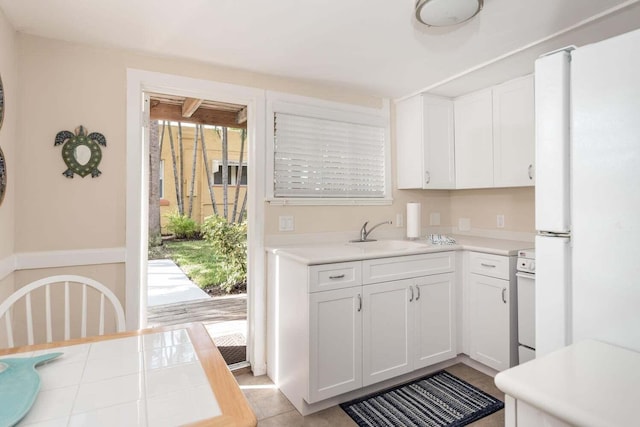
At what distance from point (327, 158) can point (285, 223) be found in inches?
25.9

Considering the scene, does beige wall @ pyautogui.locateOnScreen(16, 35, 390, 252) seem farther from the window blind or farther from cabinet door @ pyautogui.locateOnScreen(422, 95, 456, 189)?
cabinet door @ pyautogui.locateOnScreen(422, 95, 456, 189)

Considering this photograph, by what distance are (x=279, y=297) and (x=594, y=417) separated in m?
1.96

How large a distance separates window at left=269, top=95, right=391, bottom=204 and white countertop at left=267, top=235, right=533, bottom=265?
0.40 metres

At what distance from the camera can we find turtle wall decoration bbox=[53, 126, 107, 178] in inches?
81.7

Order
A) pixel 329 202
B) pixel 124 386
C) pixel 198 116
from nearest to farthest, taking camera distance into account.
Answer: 1. pixel 124 386
2. pixel 329 202
3. pixel 198 116

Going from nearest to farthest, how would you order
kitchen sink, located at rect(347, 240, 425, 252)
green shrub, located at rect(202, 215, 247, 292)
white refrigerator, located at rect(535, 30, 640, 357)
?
white refrigerator, located at rect(535, 30, 640, 357) → kitchen sink, located at rect(347, 240, 425, 252) → green shrub, located at rect(202, 215, 247, 292)

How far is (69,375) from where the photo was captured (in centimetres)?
97

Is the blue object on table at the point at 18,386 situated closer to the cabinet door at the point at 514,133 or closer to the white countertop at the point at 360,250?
the white countertop at the point at 360,250

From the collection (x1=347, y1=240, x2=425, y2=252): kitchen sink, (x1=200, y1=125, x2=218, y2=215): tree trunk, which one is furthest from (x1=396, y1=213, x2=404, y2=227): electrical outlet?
(x1=200, y1=125, x2=218, y2=215): tree trunk

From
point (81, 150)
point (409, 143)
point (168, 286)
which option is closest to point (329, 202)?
point (409, 143)

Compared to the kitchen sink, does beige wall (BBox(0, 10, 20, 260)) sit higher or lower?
higher

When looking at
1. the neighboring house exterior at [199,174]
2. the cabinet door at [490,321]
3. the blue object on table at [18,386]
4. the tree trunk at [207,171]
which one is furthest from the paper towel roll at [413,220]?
the tree trunk at [207,171]

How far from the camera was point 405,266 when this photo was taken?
2457 millimetres

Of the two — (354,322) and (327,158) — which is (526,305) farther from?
(327,158)
